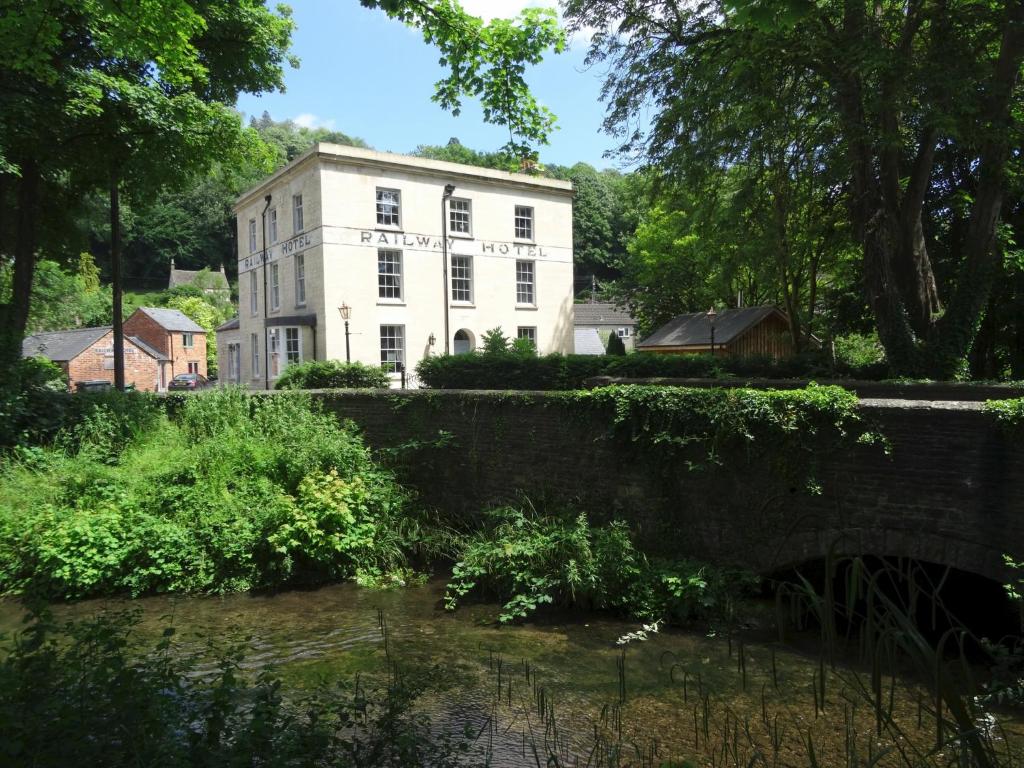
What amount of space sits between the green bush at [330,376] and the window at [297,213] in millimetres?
9274

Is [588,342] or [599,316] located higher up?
[599,316]

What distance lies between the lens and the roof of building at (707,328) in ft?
92.8

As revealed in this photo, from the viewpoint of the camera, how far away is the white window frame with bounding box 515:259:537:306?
31.9 metres

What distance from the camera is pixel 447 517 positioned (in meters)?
11.7

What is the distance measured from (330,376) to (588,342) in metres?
29.8

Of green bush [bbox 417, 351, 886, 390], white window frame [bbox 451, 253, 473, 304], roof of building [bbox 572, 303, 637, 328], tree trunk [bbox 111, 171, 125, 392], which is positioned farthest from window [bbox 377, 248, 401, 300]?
roof of building [bbox 572, 303, 637, 328]

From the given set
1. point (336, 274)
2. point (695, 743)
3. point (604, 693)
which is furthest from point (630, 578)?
point (336, 274)

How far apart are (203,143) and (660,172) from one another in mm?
9913

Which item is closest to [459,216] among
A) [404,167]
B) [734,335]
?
→ [404,167]

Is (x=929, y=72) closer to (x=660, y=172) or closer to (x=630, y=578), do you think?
(x=660, y=172)

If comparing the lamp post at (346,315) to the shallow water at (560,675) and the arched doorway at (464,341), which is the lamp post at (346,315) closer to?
the arched doorway at (464,341)

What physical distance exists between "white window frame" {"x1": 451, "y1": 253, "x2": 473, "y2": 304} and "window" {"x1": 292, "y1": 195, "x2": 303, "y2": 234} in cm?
646

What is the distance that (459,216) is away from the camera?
3033 cm

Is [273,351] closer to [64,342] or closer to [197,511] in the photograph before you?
[197,511]
